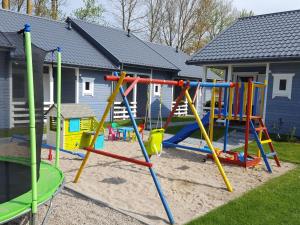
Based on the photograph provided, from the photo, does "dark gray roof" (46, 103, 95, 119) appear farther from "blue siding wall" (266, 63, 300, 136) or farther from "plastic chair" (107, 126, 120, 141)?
"blue siding wall" (266, 63, 300, 136)

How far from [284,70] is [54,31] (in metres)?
11.3

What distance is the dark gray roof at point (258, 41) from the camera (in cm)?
1222

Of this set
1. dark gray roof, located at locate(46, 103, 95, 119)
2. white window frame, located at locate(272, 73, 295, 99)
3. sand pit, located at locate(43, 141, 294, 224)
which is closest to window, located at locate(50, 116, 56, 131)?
dark gray roof, located at locate(46, 103, 95, 119)

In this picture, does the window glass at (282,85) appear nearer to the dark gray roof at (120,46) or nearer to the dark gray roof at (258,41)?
the dark gray roof at (258,41)

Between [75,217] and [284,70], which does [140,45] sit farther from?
[75,217]

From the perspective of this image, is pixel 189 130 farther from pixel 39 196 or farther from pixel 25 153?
pixel 39 196

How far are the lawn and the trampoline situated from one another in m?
2.07

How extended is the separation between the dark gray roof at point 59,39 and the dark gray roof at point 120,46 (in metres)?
0.44

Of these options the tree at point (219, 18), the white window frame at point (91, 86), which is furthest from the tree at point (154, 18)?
the white window frame at point (91, 86)

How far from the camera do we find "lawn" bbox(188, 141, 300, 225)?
177 inches

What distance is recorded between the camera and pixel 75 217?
4.36m

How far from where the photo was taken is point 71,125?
8570 mm

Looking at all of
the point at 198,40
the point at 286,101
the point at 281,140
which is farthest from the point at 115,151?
the point at 198,40

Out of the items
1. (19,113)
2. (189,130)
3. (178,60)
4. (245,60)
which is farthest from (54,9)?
(19,113)
